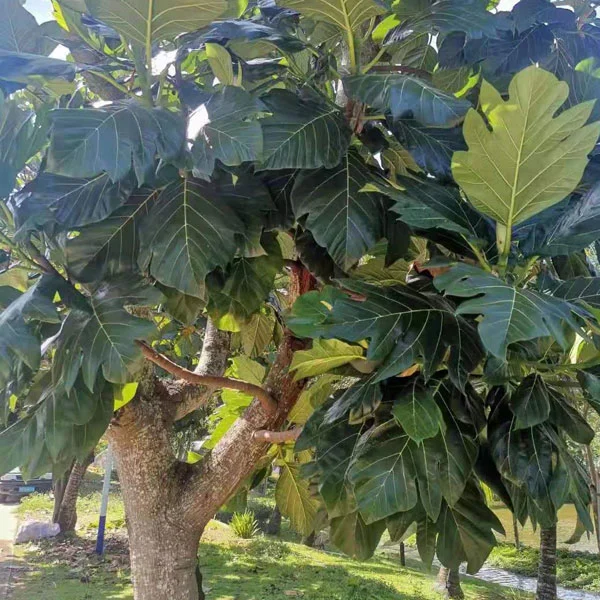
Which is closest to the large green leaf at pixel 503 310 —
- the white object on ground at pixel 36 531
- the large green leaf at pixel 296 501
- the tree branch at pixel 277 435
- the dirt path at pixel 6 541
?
the tree branch at pixel 277 435

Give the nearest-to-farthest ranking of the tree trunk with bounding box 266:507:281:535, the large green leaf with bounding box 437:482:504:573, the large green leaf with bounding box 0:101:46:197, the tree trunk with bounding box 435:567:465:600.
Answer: the large green leaf with bounding box 0:101:46:197
the large green leaf with bounding box 437:482:504:573
the tree trunk with bounding box 435:567:465:600
the tree trunk with bounding box 266:507:281:535

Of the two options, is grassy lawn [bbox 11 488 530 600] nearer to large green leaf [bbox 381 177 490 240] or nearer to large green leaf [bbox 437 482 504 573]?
large green leaf [bbox 437 482 504 573]

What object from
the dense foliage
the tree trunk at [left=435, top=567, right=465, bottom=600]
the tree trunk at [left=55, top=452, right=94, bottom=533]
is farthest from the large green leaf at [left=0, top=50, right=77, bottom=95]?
the tree trunk at [left=55, top=452, right=94, bottom=533]

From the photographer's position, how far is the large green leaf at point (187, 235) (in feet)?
3.10

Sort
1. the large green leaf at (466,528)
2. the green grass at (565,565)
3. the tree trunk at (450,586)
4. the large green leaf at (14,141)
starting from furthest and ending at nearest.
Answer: the green grass at (565,565) → the tree trunk at (450,586) → the large green leaf at (466,528) → the large green leaf at (14,141)

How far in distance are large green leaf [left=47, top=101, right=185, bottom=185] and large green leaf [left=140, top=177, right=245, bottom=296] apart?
16 centimetres

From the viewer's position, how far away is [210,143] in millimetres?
823

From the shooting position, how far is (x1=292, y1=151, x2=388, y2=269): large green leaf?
952 millimetres

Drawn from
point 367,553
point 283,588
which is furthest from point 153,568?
point 283,588

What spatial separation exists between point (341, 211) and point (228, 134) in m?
0.23

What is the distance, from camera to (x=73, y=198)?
950 millimetres

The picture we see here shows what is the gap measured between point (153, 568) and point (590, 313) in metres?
1.09

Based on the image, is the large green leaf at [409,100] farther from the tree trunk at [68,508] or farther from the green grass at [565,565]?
the green grass at [565,565]

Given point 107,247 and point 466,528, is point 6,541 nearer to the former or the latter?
point 107,247
